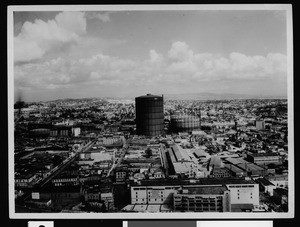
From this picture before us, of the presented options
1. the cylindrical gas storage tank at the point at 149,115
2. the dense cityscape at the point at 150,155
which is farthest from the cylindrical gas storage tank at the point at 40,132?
the cylindrical gas storage tank at the point at 149,115

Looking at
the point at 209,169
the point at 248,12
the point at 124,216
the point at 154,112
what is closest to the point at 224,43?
the point at 248,12

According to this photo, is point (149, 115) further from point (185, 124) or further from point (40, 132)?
point (40, 132)

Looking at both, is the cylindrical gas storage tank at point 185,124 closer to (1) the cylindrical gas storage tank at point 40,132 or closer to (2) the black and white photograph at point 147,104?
(2) the black and white photograph at point 147,104

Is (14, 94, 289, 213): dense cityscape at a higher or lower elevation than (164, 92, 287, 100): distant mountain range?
lower

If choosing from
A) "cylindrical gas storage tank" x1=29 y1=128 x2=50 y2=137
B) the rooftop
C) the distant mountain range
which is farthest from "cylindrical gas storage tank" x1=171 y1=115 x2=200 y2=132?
"cylindrical gas storage tank" x1=29 y1=128 x2=50 y2=137

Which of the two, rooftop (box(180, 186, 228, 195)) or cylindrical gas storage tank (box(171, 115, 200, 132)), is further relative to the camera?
cylindrical gas storage tank (box(171, 115, 200, 132))

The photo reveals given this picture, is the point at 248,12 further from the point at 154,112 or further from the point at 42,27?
the point at 42,27

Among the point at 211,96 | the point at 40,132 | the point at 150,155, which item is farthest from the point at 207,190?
the point at 40,132

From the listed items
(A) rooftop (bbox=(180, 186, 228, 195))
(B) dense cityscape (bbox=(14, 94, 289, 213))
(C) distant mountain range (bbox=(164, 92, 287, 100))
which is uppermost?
(C) distant mountain range (bbox=(164, 92, 287, 100))

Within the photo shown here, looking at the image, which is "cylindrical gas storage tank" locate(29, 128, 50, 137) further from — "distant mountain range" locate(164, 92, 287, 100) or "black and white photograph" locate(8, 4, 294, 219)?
"distant mountain range" locate(164, 92, 287, 100)
